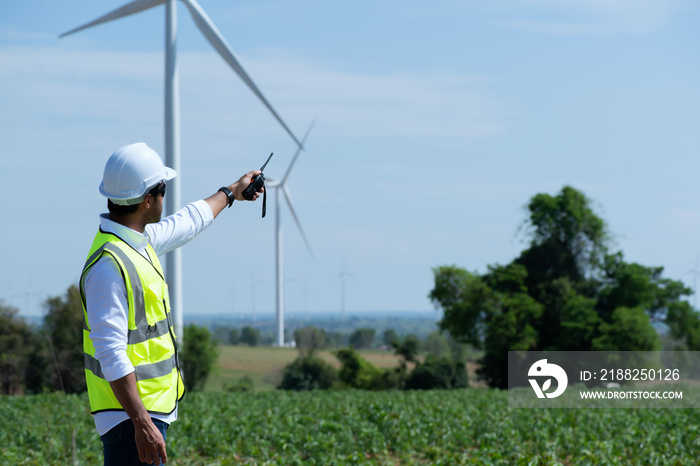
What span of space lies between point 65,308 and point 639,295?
3599cm

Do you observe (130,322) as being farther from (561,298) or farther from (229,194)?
(561,298)

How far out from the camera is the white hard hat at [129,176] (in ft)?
13.6

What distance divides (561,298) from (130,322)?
46.9m

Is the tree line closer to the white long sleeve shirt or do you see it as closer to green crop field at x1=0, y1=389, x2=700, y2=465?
green crop field at x1=0, y1=389, x2=700, y2=465

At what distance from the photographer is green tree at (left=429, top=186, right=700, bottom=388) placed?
46.3 m

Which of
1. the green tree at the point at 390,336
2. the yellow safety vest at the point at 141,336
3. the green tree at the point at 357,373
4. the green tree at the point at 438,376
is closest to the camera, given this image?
the yellow safety vest at the point at 141,336

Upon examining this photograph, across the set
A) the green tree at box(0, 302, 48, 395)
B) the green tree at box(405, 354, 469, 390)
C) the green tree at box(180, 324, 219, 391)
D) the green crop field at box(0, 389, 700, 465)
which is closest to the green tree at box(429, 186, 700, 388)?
the green tree at box(405, 354, 469, 390)

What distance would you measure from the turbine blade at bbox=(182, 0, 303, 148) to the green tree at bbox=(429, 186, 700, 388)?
2272 centimetres

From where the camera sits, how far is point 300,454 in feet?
39.8

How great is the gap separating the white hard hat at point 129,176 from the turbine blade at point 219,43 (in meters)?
25.8

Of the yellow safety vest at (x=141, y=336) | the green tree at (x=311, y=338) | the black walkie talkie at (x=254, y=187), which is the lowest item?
the green tree at (x=311, y=338)

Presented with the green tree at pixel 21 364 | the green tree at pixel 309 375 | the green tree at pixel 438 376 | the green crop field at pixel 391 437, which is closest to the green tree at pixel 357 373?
the green tree at pixel 309 375

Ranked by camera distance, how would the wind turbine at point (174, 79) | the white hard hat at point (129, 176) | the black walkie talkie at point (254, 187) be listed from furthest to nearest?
the wind turbine at point (174, 79) → the black walkie talkie at point (254, 187) → the white hard hat at point (129, 176)

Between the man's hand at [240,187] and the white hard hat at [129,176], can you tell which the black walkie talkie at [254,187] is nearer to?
the man's hand at [240,187]
